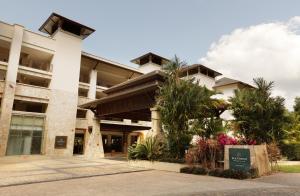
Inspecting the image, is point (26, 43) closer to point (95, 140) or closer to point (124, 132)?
point (95, 140)

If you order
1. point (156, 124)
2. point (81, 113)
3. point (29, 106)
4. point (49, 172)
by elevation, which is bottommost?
point (49, 172)

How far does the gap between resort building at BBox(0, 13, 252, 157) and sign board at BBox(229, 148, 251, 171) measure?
1020cm

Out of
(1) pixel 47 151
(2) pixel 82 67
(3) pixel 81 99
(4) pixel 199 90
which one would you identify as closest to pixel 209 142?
(4) pixel 199 90

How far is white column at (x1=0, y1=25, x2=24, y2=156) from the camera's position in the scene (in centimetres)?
2651

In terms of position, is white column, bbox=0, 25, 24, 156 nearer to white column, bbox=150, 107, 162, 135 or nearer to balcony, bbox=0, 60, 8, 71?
balcony, bbox=0, 60, 8, 71

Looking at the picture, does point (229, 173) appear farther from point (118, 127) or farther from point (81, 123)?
point (118, 127)

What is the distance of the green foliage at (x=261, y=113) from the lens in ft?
63.1

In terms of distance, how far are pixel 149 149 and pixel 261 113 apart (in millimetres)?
9885

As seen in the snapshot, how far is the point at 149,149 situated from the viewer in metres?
16.6

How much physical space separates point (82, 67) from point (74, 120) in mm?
9918

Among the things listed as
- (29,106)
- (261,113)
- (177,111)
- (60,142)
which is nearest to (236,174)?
(177,111)

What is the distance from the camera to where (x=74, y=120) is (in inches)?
1272

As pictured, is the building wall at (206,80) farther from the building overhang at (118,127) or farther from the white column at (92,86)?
the white column at (92,86)

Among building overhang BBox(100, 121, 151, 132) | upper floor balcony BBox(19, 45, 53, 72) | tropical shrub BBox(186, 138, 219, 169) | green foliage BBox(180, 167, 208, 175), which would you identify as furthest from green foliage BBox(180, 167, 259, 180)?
upper floor balcony BBox(19, 45, 53, 72)
